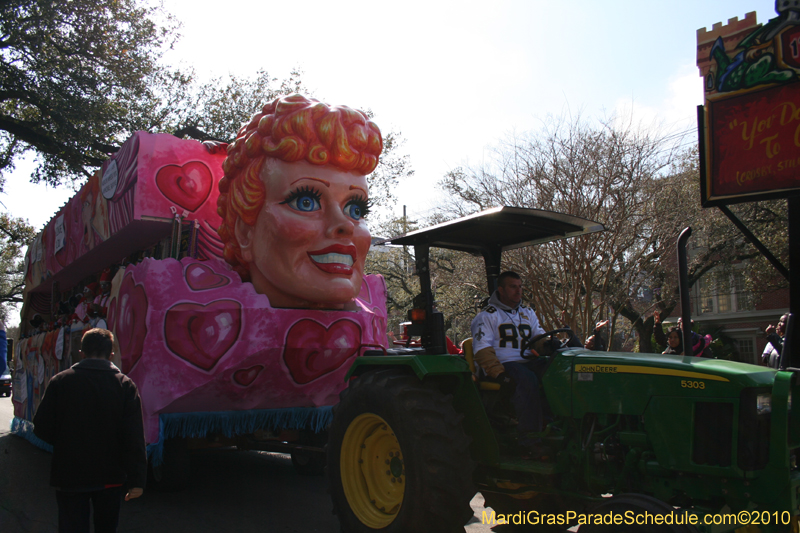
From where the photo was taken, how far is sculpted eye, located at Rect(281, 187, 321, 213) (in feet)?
19.5

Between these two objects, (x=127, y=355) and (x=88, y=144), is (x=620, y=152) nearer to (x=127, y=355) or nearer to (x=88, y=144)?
(x=127, y=355)

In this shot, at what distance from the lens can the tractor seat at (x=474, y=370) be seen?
160 inches

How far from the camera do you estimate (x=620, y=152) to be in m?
11.8

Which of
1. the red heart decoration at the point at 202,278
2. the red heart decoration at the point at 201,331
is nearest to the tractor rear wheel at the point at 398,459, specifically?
the red heart decoration at the point at 201,331

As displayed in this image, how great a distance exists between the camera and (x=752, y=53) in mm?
6684

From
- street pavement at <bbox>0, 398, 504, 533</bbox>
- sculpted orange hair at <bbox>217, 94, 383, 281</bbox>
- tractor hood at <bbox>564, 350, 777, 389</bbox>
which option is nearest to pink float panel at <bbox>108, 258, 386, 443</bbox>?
sculpted orange hair at <bbox>217, 94, 383, 281</bbox>

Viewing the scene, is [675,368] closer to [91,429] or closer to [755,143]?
[91,429]

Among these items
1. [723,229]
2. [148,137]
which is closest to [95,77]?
[148,137]

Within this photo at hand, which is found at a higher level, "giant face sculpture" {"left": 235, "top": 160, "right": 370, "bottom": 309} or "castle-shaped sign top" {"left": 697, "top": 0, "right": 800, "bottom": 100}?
"castle-shaped sign top" {"left": 697, "top": 0, "right": 800, "bottom": 100}

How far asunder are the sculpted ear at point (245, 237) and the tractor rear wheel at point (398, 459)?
2.25 metres

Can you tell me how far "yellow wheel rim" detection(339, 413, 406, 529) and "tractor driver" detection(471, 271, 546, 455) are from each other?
0.85 metres

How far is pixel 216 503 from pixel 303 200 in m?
3.01

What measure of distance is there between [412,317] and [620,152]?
29.5ft

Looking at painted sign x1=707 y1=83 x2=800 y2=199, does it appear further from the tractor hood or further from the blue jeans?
the blue jeans
